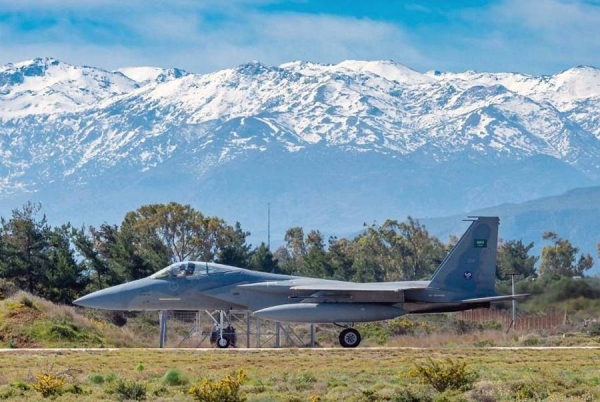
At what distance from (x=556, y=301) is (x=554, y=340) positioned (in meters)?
9.30

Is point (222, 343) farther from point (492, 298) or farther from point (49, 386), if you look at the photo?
point (49, 386)

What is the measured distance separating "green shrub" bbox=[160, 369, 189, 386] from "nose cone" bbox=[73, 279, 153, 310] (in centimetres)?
1429

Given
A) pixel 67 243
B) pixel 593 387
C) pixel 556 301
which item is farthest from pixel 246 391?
pixel 67 243

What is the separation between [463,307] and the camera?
40.4 meters

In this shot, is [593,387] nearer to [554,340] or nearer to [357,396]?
[357,396]

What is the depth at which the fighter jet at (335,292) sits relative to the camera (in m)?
39.9

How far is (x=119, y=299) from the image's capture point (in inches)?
1585

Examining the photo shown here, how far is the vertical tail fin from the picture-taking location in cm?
4028

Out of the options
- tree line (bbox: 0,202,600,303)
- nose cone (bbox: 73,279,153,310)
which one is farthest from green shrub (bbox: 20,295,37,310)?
tree line (bbox: 0,202,600,303)

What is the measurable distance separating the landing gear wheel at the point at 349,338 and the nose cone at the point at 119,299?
6412mm

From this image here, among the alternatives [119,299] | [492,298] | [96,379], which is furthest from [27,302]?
[96,379]

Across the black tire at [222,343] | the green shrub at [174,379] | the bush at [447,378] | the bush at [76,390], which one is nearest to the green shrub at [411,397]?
the bush at [447,378]

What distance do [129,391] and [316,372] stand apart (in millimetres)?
6051

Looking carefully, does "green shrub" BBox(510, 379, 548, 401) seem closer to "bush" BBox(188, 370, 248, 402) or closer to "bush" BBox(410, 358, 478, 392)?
"bush" BBox(410, 358, 478, 392)
